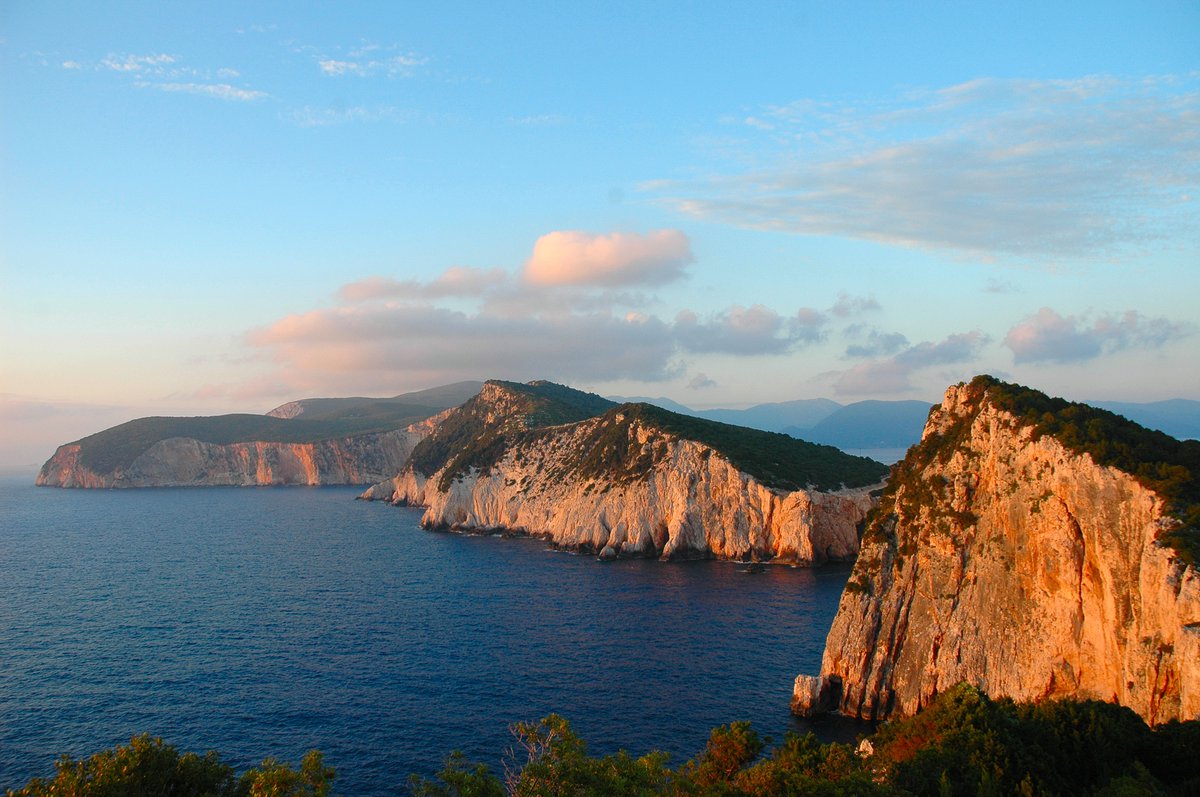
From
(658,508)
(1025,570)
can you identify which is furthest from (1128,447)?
(658,508)

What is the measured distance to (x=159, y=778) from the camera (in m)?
24.7

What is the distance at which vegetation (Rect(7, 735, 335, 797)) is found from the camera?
73.7ft

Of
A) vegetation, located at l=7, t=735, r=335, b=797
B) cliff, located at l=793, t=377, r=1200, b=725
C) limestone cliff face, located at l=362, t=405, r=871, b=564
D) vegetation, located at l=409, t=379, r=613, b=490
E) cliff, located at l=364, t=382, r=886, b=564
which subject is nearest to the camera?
vegetation, located at l=7, t=735, r=335, b=797

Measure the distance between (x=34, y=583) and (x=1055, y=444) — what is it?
Result: 355 ft

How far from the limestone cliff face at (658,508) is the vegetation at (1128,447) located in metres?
48.8

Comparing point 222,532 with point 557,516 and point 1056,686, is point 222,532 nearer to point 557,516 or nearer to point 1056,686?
point 557,516

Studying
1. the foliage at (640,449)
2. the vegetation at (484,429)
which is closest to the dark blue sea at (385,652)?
the foliage at (640,449)

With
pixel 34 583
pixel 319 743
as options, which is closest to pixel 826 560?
pixel 319 743

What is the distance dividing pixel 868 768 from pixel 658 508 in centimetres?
7671

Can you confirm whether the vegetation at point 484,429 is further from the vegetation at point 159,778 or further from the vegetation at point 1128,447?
the vegetation at point 159,778

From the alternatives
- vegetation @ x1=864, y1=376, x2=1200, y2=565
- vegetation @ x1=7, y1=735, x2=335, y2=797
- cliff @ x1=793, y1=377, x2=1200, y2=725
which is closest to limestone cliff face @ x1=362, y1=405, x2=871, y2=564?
vegetation @ x1=864, y1=376, x2=1200, y2=565

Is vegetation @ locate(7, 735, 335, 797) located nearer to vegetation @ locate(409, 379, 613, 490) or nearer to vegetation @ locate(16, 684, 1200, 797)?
vegetation @ locate(16, 684, 1200, 797)

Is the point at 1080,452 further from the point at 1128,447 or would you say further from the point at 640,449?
the point at 640,449

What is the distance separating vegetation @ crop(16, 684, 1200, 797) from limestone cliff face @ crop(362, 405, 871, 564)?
2518 inches
